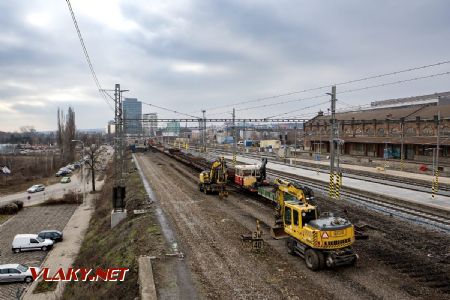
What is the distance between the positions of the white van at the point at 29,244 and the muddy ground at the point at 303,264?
15073 millimetres

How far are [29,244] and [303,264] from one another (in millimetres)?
25466

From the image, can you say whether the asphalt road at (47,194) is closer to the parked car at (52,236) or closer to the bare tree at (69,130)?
the parked car at (52,236)

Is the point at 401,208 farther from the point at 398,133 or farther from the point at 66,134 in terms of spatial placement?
the point at 66,134

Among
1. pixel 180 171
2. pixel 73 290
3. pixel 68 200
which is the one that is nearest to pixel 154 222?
pixel 73 290

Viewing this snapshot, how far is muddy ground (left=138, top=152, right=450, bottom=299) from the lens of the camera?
38.8 ft

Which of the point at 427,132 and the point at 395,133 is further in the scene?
the point at 395,133

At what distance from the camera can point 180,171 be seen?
48.6m

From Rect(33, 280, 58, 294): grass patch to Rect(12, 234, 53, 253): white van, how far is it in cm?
783

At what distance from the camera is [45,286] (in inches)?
861

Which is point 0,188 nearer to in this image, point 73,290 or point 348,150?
point 73,290

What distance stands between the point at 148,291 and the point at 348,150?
72711mm

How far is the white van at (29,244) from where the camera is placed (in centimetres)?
2920

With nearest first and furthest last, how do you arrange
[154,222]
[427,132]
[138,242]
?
[138,242] → [154,222] → [427,132]

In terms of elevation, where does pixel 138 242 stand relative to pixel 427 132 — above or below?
below
